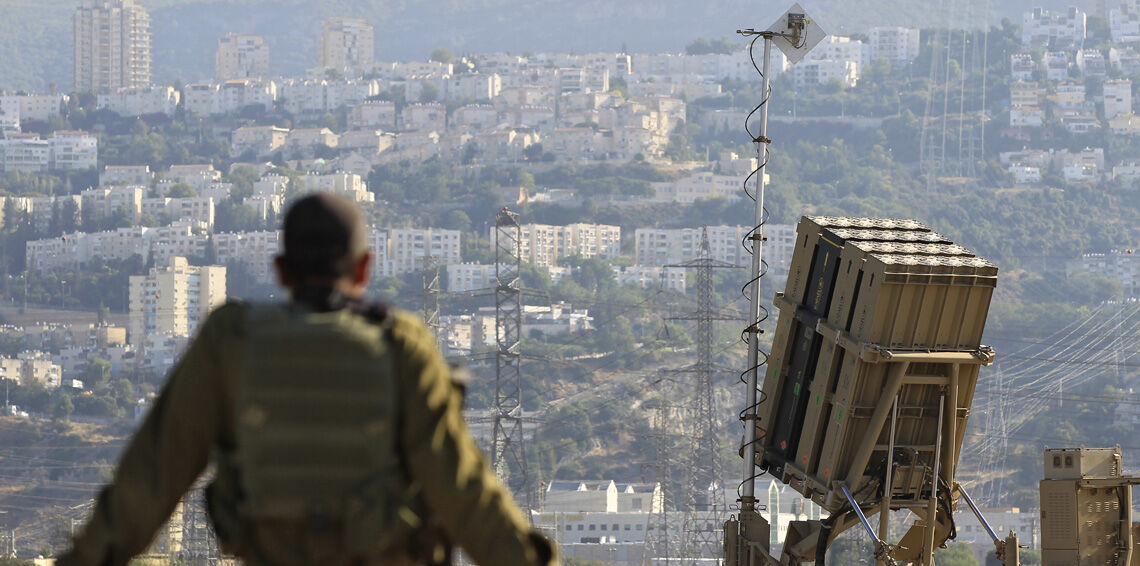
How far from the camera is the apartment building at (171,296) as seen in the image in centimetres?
16738

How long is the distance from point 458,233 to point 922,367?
171642 millimetres

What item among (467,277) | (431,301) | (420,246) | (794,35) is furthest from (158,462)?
(420,246)

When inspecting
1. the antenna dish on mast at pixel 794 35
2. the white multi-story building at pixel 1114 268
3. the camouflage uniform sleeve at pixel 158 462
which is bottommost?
the white multi-story building at pixel 1114 268

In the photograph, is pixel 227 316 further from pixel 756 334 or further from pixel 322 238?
pixel 756 334

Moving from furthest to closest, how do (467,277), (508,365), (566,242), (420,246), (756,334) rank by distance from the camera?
(566,242) → (420,246) → (467,277) → (508,365) → (756,334)

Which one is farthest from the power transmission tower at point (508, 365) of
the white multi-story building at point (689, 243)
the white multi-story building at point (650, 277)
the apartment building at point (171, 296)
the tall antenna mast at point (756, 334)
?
the tall antenna mast at point (756, 334)

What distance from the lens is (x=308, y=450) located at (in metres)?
3.44

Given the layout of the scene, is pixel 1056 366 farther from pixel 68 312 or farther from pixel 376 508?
pixel 376 508

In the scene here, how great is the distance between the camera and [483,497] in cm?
346

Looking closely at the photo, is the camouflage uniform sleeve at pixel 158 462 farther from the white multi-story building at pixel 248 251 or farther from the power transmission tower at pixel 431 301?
the white multi-story building at pixel 248 251

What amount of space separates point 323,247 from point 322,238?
0.02 m

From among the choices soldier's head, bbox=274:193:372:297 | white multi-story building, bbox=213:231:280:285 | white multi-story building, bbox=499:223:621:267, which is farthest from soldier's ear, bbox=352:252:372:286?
white multi-story building, bbox=499:223:621:267

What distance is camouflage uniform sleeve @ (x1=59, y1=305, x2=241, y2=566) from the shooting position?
3502 mm

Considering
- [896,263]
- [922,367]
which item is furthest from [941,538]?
[896,263]
